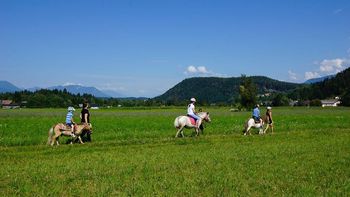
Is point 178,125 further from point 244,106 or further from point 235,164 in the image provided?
point 244,106

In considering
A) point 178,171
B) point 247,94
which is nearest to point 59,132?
point 178,171

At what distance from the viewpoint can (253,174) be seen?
12.7m

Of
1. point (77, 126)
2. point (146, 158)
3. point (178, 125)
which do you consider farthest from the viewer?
point (178, 125)

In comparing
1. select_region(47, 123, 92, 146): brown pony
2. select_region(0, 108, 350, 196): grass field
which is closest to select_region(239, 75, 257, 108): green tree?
select_region(0, 108, 350, 196): grass field

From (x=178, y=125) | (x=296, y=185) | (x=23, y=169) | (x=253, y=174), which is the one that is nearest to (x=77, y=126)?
(x=178, y=125)

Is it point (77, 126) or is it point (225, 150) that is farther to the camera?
point (77, 126)

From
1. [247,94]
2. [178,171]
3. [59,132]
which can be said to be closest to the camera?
[178,171]

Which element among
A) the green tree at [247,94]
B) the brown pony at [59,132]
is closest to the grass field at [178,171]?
the brown pony at [59,132]

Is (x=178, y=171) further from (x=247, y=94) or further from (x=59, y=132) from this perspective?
(x=247, y=94)

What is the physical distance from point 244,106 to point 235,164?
97198 mm

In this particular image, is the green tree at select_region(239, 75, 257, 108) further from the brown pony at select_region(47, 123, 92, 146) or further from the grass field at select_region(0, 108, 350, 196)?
the brown pony at select_region(47, 123, 92, 146)

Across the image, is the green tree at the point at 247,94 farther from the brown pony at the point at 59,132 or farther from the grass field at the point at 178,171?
the brown pony at the point at 59,132

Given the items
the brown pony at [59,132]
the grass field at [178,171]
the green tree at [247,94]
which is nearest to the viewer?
the grass field at [178,171]

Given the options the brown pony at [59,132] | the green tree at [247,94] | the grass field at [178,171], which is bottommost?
the grass field at [178,171]
